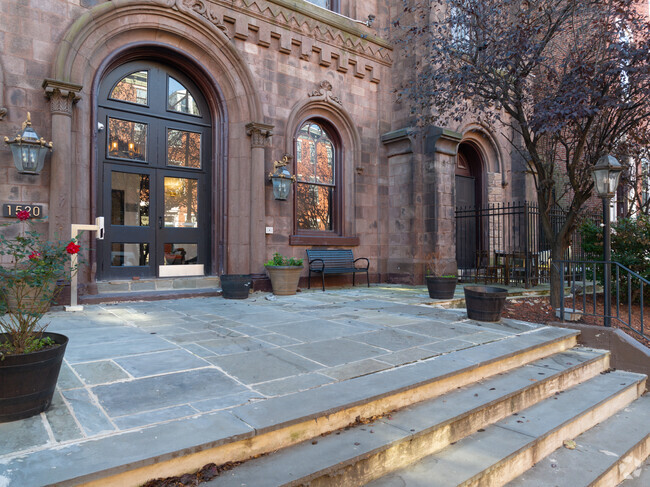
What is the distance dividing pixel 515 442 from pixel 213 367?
2371mm

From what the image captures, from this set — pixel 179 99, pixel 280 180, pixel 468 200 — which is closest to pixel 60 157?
pixel 179 99

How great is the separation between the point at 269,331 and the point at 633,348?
14.0 ft

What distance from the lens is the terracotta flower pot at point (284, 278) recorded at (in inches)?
328

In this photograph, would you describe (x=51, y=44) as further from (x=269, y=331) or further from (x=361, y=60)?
(x=361, y=60)

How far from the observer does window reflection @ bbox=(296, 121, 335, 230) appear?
33.1 feet

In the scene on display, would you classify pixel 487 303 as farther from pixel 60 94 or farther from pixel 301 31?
pixel 301 31

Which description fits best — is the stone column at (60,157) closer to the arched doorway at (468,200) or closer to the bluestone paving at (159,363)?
the bluestone paving at (159,363)

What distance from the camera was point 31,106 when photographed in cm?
649

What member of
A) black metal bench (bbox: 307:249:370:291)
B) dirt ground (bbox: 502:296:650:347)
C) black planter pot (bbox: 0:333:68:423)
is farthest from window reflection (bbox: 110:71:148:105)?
dirt ground (bbox: 502:296:650:347)

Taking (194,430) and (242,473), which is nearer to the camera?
(242,473)

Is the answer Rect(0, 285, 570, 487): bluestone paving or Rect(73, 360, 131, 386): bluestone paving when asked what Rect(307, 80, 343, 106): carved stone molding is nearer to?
Rect(0, 285, 570, 487): bluestone paving

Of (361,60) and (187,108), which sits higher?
(361,60)

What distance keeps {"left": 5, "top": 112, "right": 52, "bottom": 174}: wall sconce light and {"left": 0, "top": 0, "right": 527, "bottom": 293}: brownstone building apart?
0.21m

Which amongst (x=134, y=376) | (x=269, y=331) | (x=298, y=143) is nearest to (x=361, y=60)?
(x=298, y=143)
